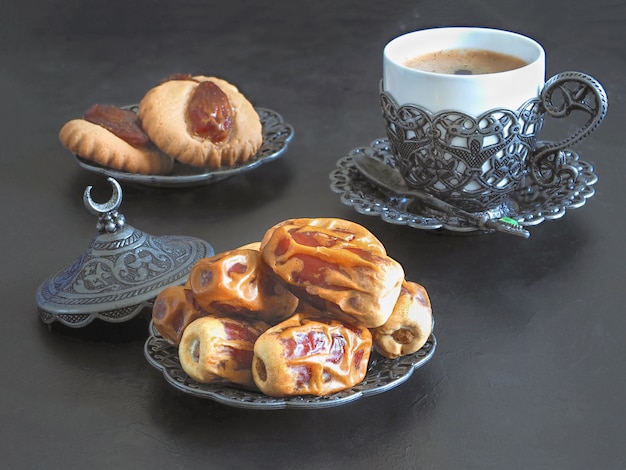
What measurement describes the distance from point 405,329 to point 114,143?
59cm

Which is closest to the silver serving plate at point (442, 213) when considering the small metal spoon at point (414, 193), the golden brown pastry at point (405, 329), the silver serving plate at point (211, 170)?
the small metal spoon at point (414, 193)

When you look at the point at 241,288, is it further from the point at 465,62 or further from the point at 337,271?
the point at 465,62

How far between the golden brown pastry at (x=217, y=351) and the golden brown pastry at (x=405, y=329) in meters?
0.11

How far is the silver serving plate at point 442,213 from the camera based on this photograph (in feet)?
3.67

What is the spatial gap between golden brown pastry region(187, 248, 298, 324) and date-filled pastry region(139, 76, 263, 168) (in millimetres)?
443

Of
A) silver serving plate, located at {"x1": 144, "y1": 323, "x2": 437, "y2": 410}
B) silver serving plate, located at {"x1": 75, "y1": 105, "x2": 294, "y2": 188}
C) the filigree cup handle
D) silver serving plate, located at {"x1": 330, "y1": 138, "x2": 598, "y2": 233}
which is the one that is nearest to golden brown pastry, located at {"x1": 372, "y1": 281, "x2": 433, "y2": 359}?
silver serving plate, located at {"x1": 144, "y1": 323, "x2": 437, "y2": 410}

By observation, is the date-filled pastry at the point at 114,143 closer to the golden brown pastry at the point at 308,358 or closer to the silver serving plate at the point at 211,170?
the silver serving plate at the point at 211,170

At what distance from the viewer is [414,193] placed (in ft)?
3.92

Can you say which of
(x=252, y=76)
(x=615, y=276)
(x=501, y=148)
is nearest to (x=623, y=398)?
(x=615, y=276)

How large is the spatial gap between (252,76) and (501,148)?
752 millimetres

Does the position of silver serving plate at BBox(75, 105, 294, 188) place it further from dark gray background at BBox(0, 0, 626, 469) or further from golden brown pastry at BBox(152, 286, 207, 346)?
golden brown pastry at BBox(152, 286, 207, 346)

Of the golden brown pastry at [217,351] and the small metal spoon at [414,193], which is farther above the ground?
the golden brown pastry at [217,351]

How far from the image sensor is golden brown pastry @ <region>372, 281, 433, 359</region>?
87 centimetres

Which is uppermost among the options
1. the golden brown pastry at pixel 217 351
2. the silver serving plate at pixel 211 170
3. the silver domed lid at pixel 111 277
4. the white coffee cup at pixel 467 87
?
the white coffee cup at pixel 467 87
